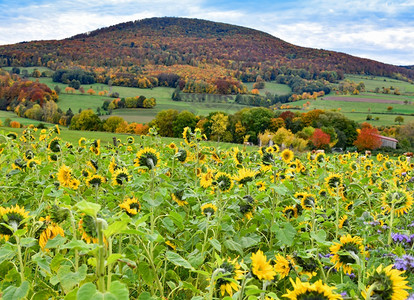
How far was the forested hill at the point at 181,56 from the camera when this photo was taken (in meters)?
118

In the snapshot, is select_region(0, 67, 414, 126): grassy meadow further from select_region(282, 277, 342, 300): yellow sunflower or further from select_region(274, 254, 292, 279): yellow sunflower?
select_region(282, 277, 342, 300): yellow sunflower

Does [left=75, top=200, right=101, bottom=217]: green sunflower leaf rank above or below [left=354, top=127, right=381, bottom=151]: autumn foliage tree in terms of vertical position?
above

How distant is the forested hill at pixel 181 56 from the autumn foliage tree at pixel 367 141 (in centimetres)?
5869

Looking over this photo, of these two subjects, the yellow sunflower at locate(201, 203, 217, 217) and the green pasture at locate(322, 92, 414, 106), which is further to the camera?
the green pasture at locate(322, 92, 414, 106)

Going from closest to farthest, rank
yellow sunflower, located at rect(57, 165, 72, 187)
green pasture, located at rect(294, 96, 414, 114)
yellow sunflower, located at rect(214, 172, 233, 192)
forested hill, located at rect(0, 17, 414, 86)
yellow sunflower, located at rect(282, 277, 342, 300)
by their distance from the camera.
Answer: yellow sunflower, located at rect(282, 277, 342, 300)
yellow sunflower, located at rect(214, 172, 233, 192)
yellow sunflower, located at rect(57, 165, 72, 187)
green pasture, located at rect(294, 96, 414, 114)
forested hill, located at rect(0, 17, 414, 86)

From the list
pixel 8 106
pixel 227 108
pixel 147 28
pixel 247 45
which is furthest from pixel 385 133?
pixel 147 28

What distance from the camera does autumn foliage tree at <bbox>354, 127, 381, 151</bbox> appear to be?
5569 centimetres

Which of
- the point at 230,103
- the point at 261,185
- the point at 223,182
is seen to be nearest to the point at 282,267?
the point at 223,182

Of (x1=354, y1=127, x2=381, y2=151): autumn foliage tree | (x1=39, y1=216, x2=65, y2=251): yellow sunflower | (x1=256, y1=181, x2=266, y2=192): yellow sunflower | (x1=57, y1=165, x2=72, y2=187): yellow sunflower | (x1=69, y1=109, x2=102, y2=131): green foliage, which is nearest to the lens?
(x1=39, y1=216, x2=65, y2=251): yellow sunflower

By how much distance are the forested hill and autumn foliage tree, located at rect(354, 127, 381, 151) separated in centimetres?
5869

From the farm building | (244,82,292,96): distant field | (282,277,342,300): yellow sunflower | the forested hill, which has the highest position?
the forested hill

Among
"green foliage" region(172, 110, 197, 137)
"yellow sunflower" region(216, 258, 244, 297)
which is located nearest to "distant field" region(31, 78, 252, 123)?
"green foliage" region(172, 110, 197, 137)

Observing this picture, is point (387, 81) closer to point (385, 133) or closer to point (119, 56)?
point (385, 133)

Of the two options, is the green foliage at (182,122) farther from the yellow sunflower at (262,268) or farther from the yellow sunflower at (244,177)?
the yellow sunflower at (262,268)
